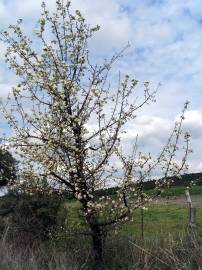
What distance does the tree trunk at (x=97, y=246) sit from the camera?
11.6 metres

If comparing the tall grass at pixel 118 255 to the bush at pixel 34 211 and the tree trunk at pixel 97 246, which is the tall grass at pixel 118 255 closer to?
the tree trunk at pixel 97 246

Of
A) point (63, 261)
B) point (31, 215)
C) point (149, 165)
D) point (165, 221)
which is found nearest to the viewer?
point (63, 261)

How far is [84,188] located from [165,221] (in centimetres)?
895

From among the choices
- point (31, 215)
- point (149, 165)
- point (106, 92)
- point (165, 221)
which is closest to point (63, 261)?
point (149, 165)

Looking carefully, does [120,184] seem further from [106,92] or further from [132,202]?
[106,92]

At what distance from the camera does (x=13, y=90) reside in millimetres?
11914

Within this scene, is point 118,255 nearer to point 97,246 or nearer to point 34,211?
point 97,246

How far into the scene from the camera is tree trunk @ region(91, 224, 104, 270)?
11602mm

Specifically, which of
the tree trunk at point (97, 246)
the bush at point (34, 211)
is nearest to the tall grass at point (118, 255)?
the tree trunk at point (97, 246)

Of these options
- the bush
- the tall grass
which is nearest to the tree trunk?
the tall grass

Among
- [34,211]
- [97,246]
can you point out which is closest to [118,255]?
[97,246]

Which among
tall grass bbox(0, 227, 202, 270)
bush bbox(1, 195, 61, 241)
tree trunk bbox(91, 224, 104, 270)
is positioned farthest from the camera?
bush bbox(1, 195, 61, 241)

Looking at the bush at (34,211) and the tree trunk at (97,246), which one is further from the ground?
the bush at (34,211)

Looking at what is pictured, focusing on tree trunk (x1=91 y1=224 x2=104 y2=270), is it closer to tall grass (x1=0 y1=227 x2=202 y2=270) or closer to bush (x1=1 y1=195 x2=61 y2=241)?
tall grass (x1=0 y1=227 x2=202 y2=270)
